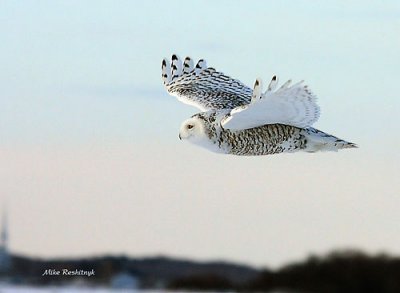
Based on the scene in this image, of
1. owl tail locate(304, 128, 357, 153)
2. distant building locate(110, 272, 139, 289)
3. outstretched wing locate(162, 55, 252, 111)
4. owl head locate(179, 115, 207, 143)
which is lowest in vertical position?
distant building locate(110, 272, 139, 289)

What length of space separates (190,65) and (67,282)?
228cm

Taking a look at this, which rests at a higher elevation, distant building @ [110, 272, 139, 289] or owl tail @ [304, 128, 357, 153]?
owl tail @ [304, 128, 357, 153]

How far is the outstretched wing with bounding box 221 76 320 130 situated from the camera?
7.65m

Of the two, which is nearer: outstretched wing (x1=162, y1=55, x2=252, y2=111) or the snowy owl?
the snowy owl

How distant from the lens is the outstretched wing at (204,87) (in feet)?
28.4

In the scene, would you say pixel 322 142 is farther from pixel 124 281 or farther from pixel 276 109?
pixel 124 281

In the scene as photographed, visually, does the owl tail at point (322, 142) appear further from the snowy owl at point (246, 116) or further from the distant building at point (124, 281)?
the distant building at point (124, 281)

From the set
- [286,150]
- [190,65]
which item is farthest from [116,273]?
[190,65]

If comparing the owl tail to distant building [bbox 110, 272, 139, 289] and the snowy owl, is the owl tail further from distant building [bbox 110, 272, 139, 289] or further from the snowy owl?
distant building [bbox 110, 272, 139, 289]

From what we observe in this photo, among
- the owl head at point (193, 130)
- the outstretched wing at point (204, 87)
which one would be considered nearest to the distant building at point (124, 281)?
the owl head at point (193, 130)

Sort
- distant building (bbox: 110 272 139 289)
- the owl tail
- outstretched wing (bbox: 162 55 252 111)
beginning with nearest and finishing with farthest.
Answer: distant building (bbox: 110 272 139 289), the owl tail, outstretched wing (bbox: 162 55 252 111)

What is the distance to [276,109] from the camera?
7879 mm

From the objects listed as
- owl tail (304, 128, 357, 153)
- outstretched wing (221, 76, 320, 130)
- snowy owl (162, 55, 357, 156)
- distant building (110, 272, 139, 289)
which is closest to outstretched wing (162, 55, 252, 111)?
snowy owl (162, 55, 357, 156)

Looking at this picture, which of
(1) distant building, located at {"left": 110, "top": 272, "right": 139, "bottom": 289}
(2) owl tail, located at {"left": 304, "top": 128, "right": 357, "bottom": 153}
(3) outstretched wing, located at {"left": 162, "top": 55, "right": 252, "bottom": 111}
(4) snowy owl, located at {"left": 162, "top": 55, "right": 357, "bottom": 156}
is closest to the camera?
(1) distant building, located at {"left": 110, "top": 272, "right": 139, "bottom": 289}
